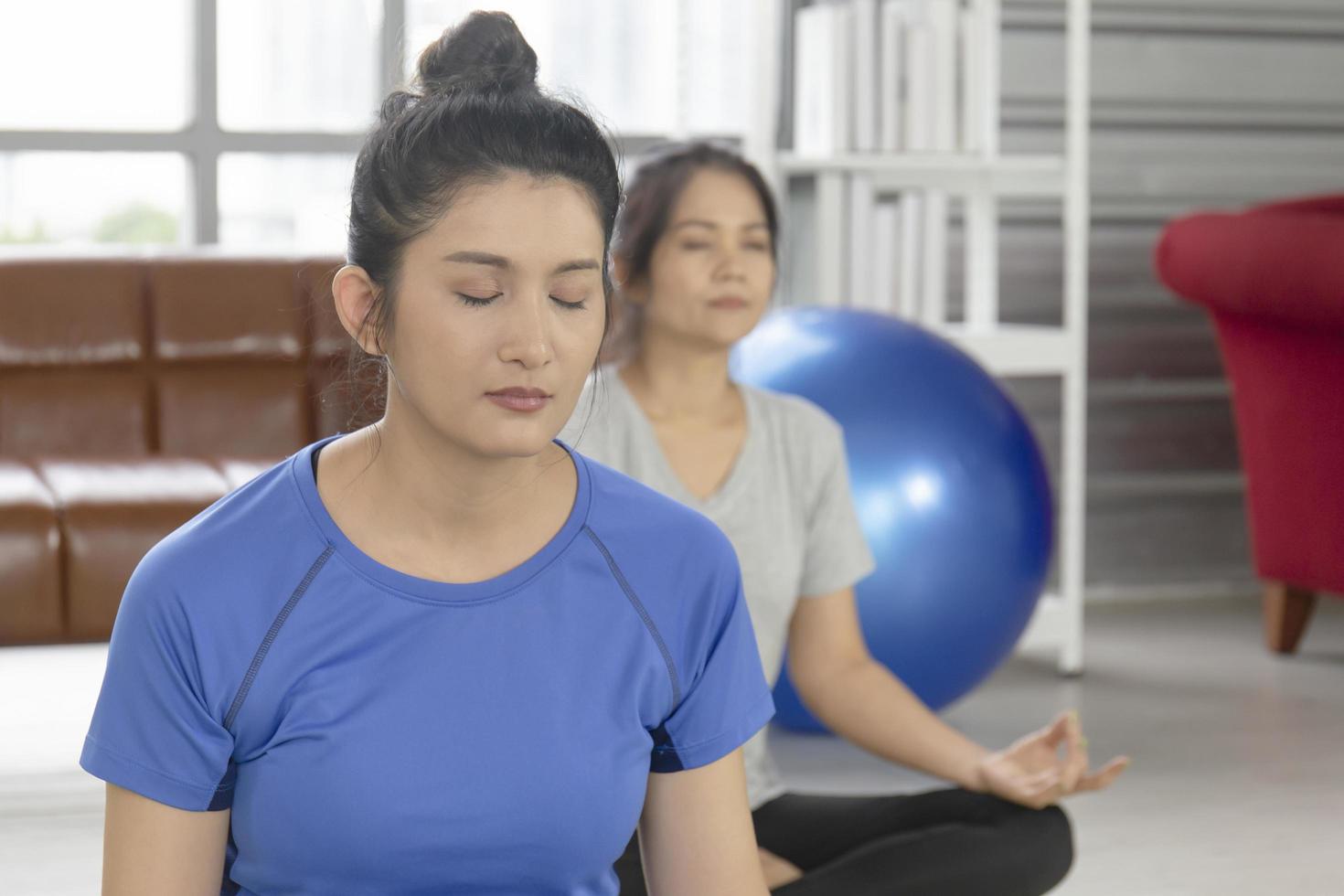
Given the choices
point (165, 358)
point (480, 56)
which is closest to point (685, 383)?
point (480, 56)

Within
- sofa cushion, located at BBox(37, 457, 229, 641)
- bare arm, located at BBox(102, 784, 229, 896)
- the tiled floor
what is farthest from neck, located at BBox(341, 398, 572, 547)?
sofa cushion, located at BBox(37, 457, 229, 641)

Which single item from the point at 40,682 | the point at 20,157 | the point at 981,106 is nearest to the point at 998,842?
the point at 981,106

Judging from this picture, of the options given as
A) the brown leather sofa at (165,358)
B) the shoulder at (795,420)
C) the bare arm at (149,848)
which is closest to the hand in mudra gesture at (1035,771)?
the shoulder at (795,420)

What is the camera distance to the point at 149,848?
3.50 ft

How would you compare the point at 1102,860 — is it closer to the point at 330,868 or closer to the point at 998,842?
the point at 998,842

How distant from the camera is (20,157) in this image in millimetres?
3992

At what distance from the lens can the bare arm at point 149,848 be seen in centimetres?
106

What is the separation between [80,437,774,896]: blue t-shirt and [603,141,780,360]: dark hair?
874 mm

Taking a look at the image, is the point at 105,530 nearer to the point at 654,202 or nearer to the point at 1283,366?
the point at 654,202

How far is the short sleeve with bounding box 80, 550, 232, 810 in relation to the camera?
3.44 ft

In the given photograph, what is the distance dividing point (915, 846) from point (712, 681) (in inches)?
25.3

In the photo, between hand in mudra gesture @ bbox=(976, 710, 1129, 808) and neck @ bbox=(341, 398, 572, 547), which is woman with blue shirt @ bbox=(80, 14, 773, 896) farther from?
hand in mudra gesture @ bbox=(976, 710, 1129, 808)

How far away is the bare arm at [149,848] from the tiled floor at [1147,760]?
134cm

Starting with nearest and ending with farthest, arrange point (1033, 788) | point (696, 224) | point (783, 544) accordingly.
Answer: point (1033, 788) < point (783, 544) < point (696, 224)
